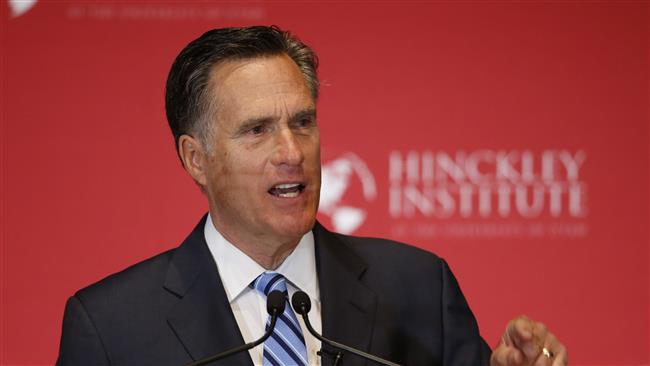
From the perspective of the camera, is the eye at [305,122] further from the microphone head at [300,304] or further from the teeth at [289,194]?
the microphone head at [300,304]

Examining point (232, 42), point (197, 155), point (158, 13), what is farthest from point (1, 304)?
point (232, 42)

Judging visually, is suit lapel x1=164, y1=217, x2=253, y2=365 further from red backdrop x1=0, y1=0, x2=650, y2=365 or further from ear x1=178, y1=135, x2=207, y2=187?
red backdrop x1=0, y1=0, x2=650, y2=365

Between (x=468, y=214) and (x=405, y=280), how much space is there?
3.32 ft

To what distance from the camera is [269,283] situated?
6.75 feet

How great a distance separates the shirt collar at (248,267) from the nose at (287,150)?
23 cm

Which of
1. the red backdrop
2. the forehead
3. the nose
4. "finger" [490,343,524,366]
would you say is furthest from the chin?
the red backdrop

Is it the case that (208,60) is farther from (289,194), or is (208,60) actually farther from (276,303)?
(276,303)

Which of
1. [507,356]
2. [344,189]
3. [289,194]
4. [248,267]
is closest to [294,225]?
[289,194]

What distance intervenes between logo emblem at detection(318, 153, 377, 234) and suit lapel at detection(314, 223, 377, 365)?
86 cm

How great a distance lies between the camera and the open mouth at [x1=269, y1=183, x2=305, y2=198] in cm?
198

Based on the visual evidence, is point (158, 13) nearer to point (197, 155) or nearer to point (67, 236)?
point (67, 236)

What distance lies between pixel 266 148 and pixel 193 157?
0.75ft

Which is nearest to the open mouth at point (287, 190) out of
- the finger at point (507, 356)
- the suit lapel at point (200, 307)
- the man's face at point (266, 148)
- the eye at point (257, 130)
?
the man's face at point (266, 148)

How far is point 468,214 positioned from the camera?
3.13 m
